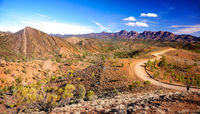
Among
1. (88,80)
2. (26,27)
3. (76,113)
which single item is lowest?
(88,80)

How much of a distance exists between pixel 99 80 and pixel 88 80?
3.02 meters

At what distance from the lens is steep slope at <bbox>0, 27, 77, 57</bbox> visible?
65562 millimetres

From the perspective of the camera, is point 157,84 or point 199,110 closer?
point 199,110

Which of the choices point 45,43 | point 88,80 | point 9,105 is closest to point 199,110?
point 88,80

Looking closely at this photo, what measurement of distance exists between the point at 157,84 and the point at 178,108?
35.9 feet

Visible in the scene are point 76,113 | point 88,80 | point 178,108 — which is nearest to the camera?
point 178,108

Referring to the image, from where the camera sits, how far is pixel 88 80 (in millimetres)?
22391

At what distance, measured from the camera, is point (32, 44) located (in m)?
73.9

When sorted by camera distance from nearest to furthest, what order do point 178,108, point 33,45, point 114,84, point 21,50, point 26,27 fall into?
point 178,108
point 114,84
point 21,50
point 33,45
point 26,27

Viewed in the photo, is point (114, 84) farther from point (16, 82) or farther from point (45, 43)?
point (45, 43)

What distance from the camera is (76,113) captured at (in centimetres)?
833

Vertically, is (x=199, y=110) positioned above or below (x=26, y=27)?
below

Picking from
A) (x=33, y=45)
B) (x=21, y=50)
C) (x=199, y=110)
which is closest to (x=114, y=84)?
(x=199, y=110)

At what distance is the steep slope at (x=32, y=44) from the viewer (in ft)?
215
